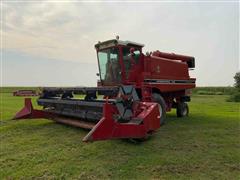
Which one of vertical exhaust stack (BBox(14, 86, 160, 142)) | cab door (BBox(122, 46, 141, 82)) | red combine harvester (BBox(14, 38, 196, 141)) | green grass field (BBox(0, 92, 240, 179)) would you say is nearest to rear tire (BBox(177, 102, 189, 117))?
red combine harvester (BBox(14, 38, 196, 141))

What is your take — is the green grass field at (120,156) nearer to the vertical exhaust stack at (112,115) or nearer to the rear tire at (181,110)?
the vertical exhaust stack at (112,115)

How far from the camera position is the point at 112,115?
195 inches

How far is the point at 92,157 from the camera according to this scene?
15.8ft

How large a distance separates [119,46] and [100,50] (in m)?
1.02

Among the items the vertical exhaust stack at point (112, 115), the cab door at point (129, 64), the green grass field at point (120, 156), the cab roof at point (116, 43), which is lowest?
the green grass field at point (120, 156)

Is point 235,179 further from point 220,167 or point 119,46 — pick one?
point 119,46

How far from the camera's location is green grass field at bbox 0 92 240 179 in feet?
13.2

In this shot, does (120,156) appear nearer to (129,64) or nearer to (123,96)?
(123,96)

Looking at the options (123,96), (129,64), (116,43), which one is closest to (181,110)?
(129,64)

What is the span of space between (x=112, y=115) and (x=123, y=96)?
2.88 ft

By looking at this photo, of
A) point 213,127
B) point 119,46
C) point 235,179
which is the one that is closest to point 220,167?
point 235,179

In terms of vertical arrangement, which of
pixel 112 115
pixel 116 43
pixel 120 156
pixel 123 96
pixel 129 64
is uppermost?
pixel 116 43

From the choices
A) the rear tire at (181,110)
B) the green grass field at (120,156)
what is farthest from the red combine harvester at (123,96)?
the green grass field at (120,156)

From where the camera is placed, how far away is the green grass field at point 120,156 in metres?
4.02
